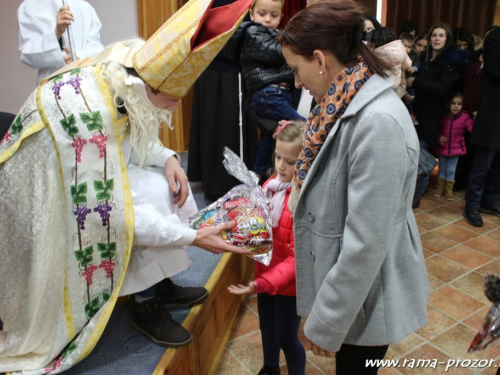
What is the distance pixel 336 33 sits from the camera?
0.98 meters

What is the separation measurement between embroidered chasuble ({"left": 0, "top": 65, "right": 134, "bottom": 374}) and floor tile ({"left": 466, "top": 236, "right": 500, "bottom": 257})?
2.49m

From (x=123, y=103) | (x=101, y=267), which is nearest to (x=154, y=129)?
(x=123, y=103)

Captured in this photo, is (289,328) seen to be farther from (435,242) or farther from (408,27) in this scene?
(408,27)

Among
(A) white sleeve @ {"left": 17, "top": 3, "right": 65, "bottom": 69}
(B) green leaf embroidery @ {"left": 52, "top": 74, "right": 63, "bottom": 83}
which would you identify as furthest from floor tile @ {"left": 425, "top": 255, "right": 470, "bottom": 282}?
(A) white sleeve @ {"left": 17, "top": 3, "right": 65, "bottom": 69}

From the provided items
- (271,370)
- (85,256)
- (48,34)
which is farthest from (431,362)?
(48,34)

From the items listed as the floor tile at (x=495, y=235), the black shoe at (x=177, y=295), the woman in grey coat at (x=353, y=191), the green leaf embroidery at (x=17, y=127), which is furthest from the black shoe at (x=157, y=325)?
the floor tile at (x=495, y=235)

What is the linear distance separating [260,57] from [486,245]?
204cm

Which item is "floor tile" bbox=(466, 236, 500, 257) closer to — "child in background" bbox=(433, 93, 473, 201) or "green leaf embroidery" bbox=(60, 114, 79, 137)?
"child in background" bbox=(433, 93, 473, 201)

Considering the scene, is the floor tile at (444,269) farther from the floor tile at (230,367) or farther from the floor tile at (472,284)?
the floor tile at (230,367)

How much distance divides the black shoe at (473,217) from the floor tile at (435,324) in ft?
4.14

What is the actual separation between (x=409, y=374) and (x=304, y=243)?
1.13 m

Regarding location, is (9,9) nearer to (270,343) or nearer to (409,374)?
(270,343)

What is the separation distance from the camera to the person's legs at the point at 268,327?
1.61 metres

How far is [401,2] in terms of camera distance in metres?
4.77
